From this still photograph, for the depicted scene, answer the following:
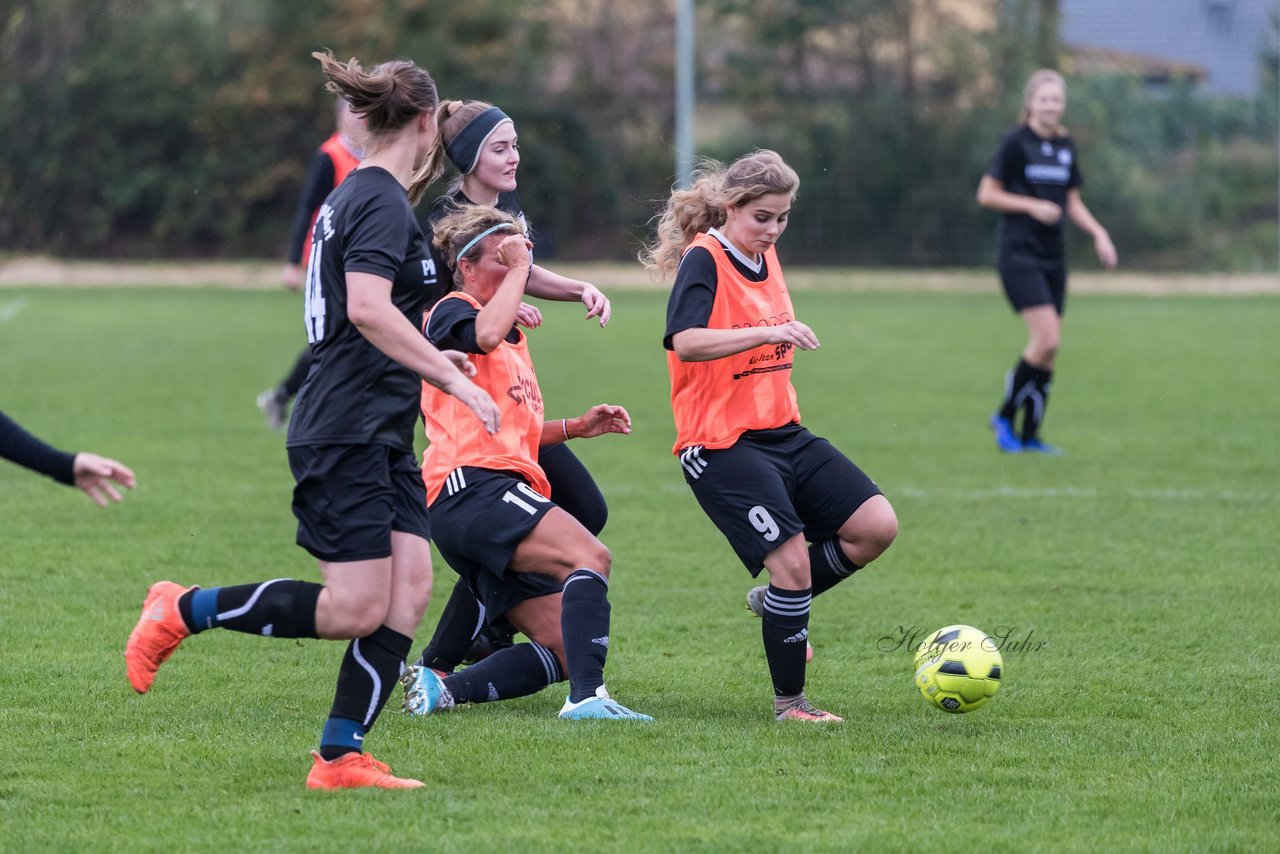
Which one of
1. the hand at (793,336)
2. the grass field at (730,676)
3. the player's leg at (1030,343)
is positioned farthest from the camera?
the player's leg at (1030,343)

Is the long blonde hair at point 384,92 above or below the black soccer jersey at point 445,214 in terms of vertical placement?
above

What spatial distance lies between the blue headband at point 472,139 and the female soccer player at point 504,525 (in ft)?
0.95

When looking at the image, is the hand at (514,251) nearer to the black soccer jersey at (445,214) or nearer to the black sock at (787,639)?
the black soccer jersey at (445,214)

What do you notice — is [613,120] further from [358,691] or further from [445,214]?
[358,691]

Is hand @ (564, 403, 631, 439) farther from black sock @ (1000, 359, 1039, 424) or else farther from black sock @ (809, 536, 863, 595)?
black sock @ (1000, 359, 1039, 424)

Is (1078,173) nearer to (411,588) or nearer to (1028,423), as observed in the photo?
(1028,423)

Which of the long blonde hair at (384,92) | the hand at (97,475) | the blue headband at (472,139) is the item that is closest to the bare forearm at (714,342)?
the blue headband at (472,139)

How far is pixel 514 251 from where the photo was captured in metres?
4.58

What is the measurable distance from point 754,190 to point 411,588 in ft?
5.42

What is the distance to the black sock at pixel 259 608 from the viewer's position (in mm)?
3988

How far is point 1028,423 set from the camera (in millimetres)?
10633

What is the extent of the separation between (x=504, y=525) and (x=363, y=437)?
3.18ft

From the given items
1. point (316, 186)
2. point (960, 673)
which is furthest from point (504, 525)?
point (316, 186)

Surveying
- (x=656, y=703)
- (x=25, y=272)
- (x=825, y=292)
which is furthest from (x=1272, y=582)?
(x=25, y=272)
